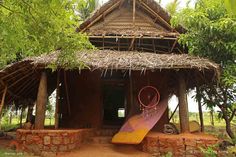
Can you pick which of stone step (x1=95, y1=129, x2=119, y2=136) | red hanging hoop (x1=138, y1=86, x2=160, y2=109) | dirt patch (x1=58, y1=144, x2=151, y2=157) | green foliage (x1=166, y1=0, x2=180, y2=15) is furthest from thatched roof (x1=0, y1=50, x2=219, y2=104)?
green foliage (x1=166, y1=0, x2=180, y2=15)

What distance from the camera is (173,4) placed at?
15469 millimetres

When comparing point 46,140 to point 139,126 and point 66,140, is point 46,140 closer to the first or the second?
point 66,140

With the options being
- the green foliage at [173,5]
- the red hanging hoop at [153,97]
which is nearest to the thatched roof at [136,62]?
the red hanging hoop at [153,97]

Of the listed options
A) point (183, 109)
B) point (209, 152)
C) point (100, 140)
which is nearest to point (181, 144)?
point (209, 152)

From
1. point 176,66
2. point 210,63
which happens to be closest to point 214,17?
point 210,63

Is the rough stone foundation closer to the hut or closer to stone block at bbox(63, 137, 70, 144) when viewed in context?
the hut

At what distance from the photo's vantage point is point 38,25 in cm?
420

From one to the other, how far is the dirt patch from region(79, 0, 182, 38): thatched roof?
13.4 feet

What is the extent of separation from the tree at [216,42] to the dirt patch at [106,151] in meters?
3.12

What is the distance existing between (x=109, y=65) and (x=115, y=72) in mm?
2820

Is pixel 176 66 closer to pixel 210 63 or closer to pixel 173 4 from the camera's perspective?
pixel 210 63

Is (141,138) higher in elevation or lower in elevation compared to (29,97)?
lower

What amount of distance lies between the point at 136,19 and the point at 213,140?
18.2 ft

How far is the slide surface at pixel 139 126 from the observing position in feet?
26.7
